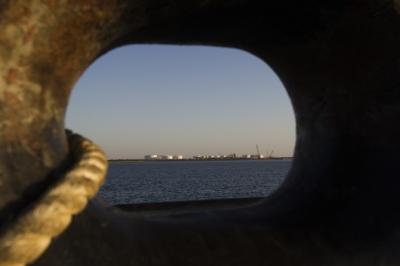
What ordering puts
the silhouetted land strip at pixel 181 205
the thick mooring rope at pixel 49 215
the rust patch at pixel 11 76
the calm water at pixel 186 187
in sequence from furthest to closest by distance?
the calm water at pixel 186 187
the silhouetted land strip at pixel 181 205
the rust patch at pixel 11 76
the thick mooring rope at pixel 49 215

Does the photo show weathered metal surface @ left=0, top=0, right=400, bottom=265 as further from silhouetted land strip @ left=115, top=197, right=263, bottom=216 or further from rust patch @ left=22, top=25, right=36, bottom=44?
silhouetted land strip @ left=115, top=197, right=263, bottom=216

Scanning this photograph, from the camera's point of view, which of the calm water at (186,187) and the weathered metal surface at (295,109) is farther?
the calm water at (186,187)

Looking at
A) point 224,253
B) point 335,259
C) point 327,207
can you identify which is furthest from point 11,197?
point 327,207

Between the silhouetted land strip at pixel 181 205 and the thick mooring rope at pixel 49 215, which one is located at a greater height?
the thick mooring rope at pixel 49 215

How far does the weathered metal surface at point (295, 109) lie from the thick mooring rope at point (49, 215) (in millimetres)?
82

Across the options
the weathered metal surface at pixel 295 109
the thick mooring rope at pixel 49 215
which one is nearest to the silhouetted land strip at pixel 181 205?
the weathered metal surface at pixel 295 109

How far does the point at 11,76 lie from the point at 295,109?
6.42 feet

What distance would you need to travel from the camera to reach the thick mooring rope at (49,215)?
101 centimetres

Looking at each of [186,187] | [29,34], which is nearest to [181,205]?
[29,34]

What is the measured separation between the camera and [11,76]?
1.16 m

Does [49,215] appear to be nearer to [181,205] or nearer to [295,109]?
[295,109]

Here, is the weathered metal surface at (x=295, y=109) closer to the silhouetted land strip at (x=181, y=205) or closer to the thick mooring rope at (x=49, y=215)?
the thick mooring rope at (x=49, y=215)

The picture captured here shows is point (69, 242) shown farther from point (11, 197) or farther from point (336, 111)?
point (336, 111)

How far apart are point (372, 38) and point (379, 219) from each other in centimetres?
78
